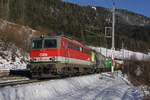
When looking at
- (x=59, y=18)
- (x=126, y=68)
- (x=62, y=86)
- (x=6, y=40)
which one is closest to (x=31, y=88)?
(x=62, y=86)

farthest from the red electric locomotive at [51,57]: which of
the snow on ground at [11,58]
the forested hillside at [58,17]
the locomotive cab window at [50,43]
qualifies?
the forested hillside at [58,17]

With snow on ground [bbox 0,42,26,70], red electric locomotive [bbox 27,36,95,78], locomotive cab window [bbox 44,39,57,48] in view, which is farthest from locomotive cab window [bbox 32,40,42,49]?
snow on ground [bbox 0,42,26,70]

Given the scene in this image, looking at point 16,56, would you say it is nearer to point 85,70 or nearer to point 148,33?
point 85,70

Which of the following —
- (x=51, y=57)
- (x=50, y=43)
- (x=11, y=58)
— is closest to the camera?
(x=51, y=57)

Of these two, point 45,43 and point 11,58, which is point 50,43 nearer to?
point 45,43

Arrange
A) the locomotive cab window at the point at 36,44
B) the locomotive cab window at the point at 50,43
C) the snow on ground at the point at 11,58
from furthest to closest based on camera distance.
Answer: the snow on ground at the point at 11,58 < the locomotive cab window at the point at 36,44 < the locomotive cab window at the point at 50,43

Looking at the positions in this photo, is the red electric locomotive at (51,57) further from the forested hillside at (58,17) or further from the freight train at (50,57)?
the forested hillside at (58,17)

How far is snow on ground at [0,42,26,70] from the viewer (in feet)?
151

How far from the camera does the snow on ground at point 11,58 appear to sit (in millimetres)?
45938

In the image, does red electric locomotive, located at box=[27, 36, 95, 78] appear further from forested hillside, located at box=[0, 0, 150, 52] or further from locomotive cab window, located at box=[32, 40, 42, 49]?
forested hillside, located at box=[0, 0, 150, 52]

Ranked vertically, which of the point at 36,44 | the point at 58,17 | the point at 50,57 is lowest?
the point at 50,57

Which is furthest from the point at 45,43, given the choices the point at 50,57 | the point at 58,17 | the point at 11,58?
the point at 58,17

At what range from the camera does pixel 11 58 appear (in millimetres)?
49719

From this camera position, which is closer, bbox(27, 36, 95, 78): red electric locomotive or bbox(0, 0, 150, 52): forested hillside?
bbox(27, 36, 95, 78): red electric locomotive
